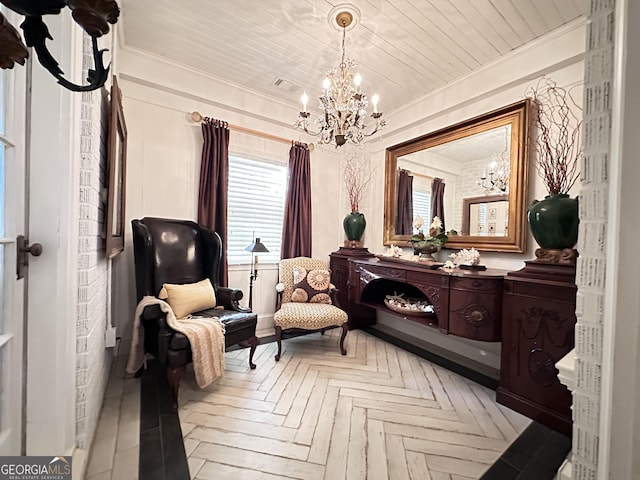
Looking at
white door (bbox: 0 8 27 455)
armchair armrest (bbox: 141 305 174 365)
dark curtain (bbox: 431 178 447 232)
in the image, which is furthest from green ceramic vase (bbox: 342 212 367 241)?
white door (bbox: 0 8 27 455)

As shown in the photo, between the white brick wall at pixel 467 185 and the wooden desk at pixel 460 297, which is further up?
the white brick wall at pixel 467 185

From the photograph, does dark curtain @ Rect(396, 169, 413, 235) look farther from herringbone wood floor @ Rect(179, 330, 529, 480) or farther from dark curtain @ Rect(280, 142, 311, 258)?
herringbone wood floor @ Rect(179, 330, 529, 480)

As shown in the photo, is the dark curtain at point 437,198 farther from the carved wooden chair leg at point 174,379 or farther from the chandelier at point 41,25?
the chandelier at point 41,25

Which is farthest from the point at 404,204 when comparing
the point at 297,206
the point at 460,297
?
Answer: the point at 460,297

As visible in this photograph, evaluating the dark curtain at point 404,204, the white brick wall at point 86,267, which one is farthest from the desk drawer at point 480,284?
the white brick wall at point 86,267

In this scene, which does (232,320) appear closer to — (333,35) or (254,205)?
(254,205)

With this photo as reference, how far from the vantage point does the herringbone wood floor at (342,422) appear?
55.2 inches

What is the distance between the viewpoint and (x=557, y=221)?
5.66 ft

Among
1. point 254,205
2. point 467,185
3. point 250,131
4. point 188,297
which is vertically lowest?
point 188,297

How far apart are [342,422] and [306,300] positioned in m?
1.42

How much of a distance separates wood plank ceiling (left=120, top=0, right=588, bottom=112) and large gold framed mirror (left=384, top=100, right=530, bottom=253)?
0.57 m

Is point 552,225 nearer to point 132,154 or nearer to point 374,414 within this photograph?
point 374,414

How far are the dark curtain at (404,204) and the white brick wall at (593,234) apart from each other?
2.16 meters

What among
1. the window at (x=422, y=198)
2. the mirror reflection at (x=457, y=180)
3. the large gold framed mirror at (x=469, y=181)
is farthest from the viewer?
the window at (x=422, y=198)
